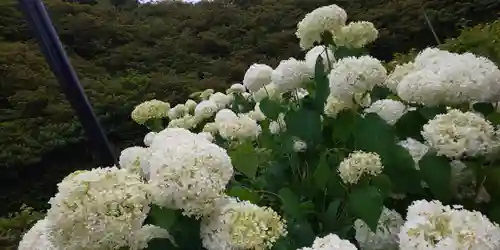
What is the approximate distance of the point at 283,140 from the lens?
1282 millimetres

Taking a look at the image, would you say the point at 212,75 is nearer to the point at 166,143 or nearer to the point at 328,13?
the point at 328,13

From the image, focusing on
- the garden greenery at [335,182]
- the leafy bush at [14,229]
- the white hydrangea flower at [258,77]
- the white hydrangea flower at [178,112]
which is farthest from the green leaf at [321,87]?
the leafy bush at [14,229]

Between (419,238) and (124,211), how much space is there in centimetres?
36

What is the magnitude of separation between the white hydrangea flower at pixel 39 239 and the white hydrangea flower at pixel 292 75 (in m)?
→ 0.71

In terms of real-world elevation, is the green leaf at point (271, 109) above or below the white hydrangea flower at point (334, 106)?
below

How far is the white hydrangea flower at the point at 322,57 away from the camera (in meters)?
1.47

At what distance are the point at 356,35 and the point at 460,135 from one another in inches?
26.2

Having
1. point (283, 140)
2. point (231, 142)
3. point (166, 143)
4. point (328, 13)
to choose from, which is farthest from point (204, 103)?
point (166, 143)

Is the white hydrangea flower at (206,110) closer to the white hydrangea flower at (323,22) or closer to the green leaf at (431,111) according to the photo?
the white hydrangea flower at (323,22)

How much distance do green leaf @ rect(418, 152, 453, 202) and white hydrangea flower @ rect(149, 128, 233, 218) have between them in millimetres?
293

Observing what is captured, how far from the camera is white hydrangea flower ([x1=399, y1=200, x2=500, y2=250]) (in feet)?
2.21

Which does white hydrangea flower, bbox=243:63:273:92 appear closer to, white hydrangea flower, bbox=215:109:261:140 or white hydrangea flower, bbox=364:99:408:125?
white hydrangea flower, bbox=215:109:261:140

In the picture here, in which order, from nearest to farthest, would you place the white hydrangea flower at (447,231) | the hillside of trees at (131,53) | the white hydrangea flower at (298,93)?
the white hydrangea flower at (447,231), the white hydrangea flower at (298,93), the hillside of trees at (131,53)

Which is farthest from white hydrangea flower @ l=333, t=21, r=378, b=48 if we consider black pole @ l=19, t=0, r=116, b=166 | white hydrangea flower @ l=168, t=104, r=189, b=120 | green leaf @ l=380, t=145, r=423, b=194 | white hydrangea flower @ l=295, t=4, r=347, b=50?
black pole @ l=19, t=0, r=116, b=166
